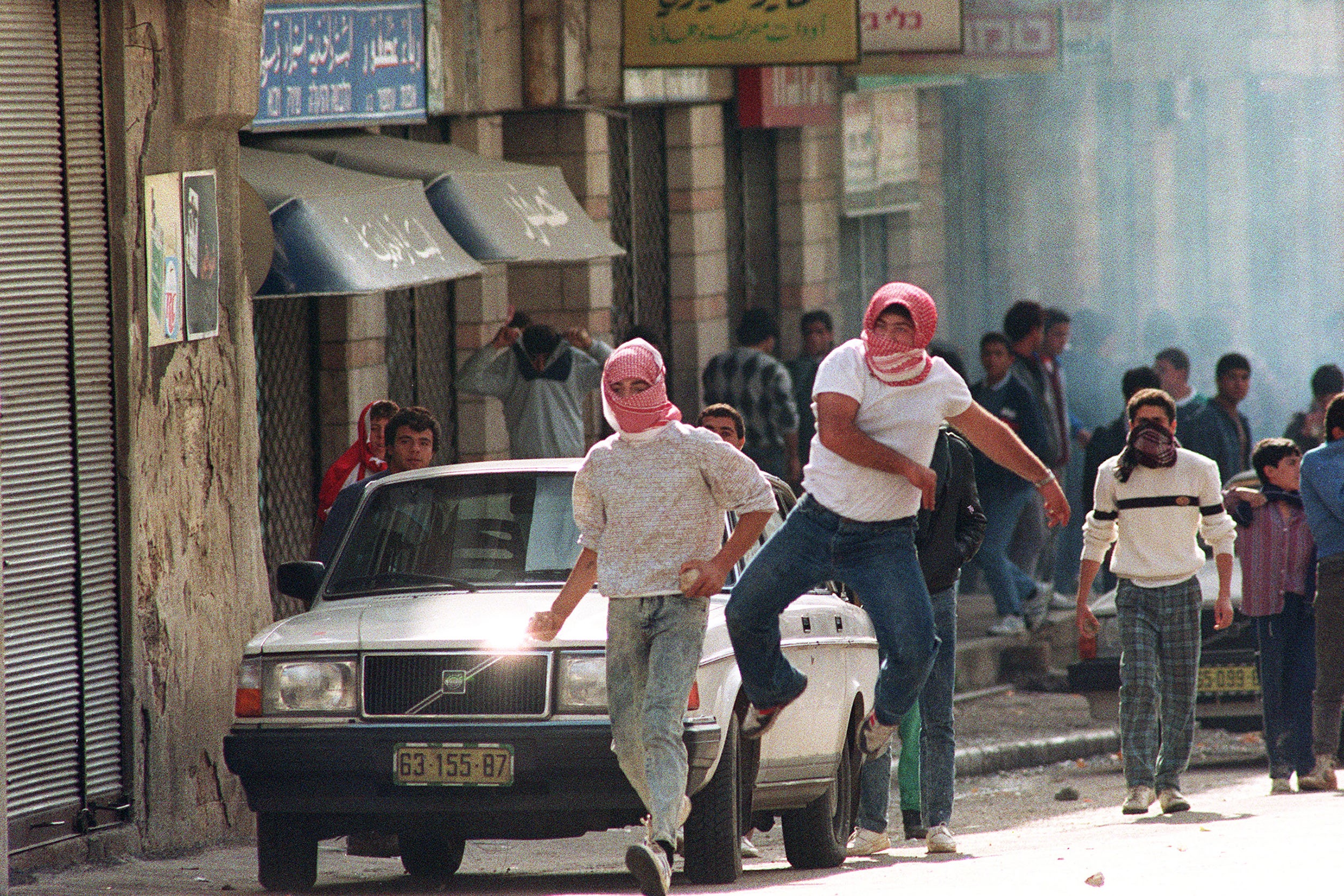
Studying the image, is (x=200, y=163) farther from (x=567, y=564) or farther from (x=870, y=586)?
(x=870, y=586)

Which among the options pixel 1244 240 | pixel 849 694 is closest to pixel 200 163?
pixel 849 694

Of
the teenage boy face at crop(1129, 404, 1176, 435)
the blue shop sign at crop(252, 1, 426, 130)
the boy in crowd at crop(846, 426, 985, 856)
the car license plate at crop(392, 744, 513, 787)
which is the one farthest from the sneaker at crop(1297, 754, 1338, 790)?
the blue shop sign at crop(252, 1, 426, 130)

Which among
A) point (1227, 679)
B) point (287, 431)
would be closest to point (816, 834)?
point (1227, 679)

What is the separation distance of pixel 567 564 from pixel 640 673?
4.08 ft

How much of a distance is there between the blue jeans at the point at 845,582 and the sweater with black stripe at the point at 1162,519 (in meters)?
2.37

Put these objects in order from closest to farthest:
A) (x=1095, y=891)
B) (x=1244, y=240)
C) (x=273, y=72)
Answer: (x=1095, y=891) < (x=273, y=72) < (x=1244, y=240)

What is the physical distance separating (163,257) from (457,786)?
9.51ft

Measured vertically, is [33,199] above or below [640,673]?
above

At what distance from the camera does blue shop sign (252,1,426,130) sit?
13.3m

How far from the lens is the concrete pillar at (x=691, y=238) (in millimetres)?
19203

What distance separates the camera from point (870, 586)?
8.05m

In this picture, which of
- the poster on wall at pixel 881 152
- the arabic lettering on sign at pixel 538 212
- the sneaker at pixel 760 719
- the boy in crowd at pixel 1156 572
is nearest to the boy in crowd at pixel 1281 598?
the boy in crowd at pixel 1156 572

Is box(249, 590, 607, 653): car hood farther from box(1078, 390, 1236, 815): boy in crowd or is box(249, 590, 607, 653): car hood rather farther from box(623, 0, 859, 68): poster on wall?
box(623, 0, 859, 68): poster on wall

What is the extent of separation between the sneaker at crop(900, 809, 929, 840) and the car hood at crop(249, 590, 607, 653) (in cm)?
186
